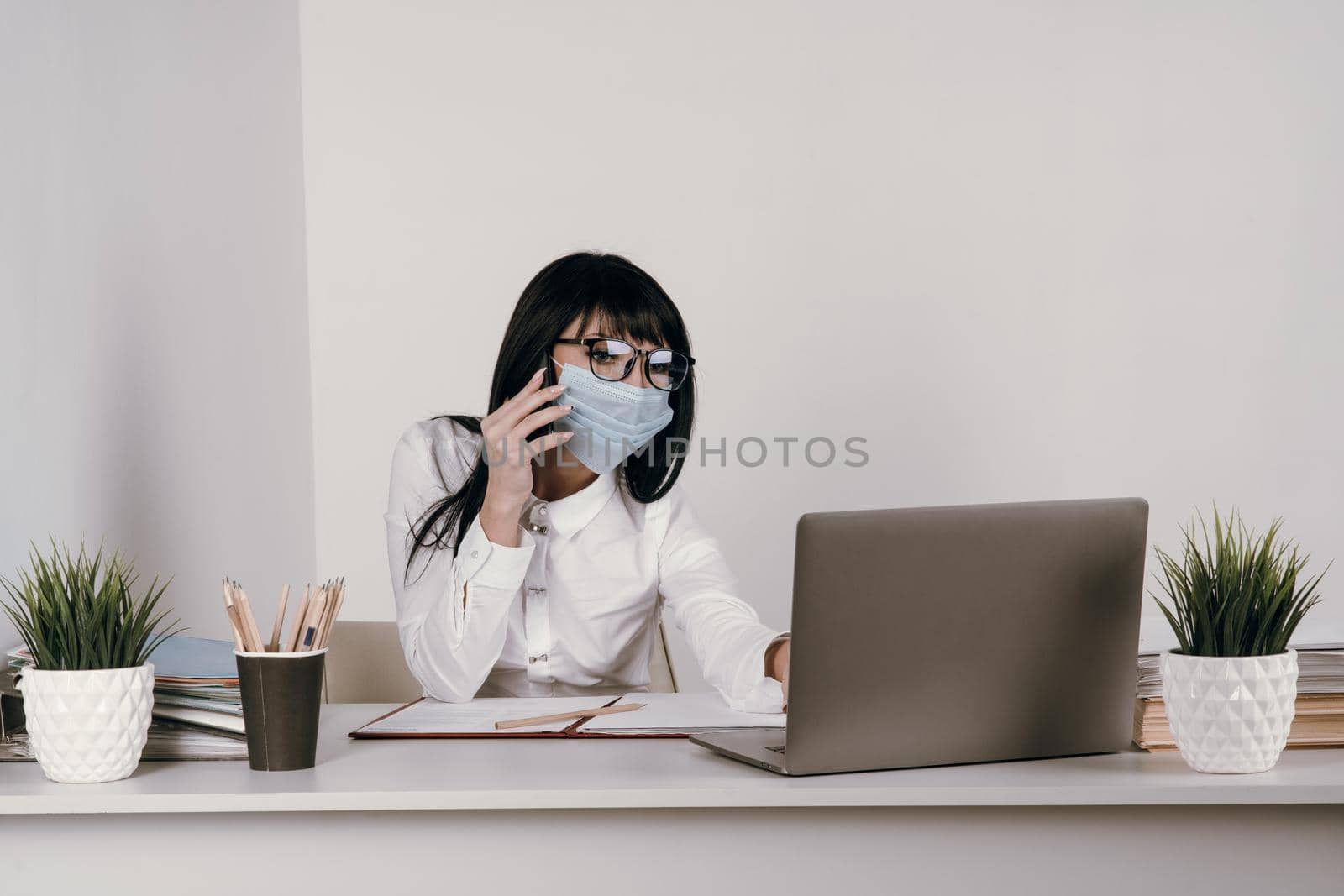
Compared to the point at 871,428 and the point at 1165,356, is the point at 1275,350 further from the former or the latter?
the point at 871,428

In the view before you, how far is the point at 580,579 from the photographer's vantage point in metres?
2.05

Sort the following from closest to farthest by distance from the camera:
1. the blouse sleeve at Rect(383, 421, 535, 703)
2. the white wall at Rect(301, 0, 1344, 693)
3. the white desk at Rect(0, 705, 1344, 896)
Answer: the white desk at Rect(0, 705, 1344, 896) → the blouse sleeve at Rect(383, 421, 535, 703) → the white wall at Rect(301, 0, 1344, 693)

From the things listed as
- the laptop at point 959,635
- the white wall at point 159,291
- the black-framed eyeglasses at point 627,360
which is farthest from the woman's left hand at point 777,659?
the white wall at point 159,291

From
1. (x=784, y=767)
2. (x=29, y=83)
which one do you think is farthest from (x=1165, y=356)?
(x=29, y=83)

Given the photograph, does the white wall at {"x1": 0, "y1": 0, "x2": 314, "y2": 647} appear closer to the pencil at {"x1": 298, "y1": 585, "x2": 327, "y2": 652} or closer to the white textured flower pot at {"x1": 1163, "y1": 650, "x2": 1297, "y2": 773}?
the pencil at {"x1": 298, "y1": 585, "x2": 327, "y2": 652}

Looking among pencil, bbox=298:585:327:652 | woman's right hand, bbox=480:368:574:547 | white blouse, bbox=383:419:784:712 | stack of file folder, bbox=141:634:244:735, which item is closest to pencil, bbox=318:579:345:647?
pencil, bbox=298:585:327:652

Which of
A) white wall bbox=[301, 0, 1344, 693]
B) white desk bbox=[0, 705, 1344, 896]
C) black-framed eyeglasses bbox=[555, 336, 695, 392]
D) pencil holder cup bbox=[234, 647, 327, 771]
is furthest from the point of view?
white wall bbox=[301, 0, 1344, 693]

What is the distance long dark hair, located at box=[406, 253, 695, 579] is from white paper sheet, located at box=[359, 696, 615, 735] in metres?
0.32

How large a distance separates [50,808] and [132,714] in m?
0.13

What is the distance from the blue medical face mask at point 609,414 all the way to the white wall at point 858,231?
1.64m

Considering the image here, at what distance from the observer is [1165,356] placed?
351 centimetres

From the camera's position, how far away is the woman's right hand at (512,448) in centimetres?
171

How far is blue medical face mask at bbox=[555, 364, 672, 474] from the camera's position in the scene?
184 centimetres

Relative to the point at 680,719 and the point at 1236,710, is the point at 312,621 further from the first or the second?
the point at 1236,710
